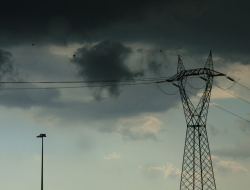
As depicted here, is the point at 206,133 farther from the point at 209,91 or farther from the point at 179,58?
the point at 179,58

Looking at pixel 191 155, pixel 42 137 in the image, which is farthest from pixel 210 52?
pixel 42 137

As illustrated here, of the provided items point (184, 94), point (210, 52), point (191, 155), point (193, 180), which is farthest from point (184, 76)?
point (193, 180)

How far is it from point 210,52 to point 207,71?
18.7ft

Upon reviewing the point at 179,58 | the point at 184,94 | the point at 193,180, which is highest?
the point at 179,58

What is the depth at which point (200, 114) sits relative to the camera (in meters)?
70.0

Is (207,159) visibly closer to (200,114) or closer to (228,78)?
(200,114)

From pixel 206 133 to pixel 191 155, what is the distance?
468cm

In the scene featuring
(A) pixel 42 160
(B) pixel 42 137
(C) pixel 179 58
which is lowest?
(A) pixel 42 160

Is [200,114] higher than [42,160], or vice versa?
[200,114]

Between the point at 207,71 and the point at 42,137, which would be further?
the point at 42,137

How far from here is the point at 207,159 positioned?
69.2 meters

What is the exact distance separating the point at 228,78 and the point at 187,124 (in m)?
11.3

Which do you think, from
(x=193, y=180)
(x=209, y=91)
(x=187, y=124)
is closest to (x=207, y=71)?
(x=209, y=91)

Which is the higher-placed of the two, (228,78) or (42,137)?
(228,78)
